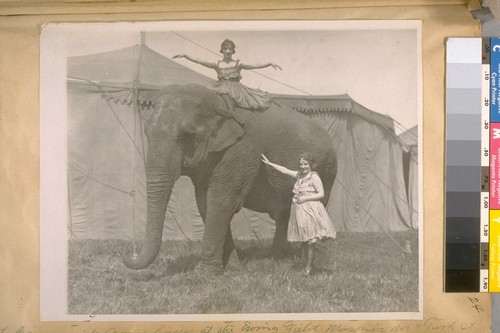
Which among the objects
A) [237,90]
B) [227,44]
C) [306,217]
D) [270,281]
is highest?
[227,44]

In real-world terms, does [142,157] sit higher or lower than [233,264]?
higher

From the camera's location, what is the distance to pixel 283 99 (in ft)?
4.28

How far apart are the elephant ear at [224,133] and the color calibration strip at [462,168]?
0.46 m

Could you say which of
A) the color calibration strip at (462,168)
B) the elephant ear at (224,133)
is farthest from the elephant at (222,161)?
the color calibration strip at (462,168)

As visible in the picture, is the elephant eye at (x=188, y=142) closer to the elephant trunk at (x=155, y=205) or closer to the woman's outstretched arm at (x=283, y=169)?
the elephant trunk at (x=155, y=205)

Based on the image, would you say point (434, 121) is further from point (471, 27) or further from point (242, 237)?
point (242, 237)

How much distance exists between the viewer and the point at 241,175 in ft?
4.26

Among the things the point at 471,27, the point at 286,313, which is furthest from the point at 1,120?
the point at 471,27

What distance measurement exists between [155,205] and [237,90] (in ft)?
1.00

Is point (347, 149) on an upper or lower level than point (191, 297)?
upper

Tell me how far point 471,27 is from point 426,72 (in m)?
0.14

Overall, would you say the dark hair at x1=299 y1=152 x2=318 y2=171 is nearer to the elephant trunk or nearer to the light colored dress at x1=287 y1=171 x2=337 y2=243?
the light colored dress at x1=287 y1=171 x2=337 y2=243

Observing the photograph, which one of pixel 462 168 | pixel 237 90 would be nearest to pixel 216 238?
pixel 237 90

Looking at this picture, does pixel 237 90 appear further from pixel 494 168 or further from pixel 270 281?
pixel 494 168
